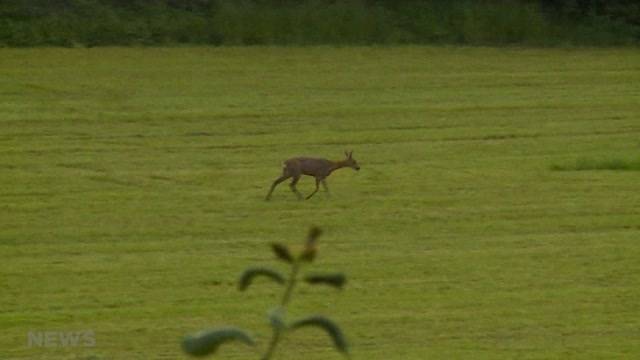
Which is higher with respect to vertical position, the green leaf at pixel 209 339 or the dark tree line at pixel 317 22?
the green leaf at pixel 209 339

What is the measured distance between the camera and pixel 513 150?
850 inches

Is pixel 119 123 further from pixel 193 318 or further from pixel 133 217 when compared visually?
pixel 193 318

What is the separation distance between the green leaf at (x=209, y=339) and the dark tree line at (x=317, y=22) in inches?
995

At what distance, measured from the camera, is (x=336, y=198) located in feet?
59.2

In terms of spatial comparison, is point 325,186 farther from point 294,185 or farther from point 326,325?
point 326,325

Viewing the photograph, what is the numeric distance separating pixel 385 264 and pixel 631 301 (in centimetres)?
224

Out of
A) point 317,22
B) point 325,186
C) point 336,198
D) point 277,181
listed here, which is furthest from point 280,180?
point 317,22

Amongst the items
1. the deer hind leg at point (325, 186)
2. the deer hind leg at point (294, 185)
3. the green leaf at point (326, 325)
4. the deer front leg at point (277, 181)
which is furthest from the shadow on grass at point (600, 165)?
the green leaf at point (326, 325)

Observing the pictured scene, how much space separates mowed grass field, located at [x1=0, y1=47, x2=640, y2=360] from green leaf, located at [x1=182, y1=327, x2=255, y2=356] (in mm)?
7644

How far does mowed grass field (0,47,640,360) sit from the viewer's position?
12.5m

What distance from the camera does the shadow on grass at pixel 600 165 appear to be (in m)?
20.3

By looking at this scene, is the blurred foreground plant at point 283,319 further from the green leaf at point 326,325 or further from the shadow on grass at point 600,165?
the shadow on grass at point 600,165

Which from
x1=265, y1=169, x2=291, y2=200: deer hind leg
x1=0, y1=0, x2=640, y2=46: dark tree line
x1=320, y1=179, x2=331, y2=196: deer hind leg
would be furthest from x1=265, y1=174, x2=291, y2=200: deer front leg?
x1=0, y1=0, x2=640, y2=46: dark tree line

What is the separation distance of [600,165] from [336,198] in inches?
151
